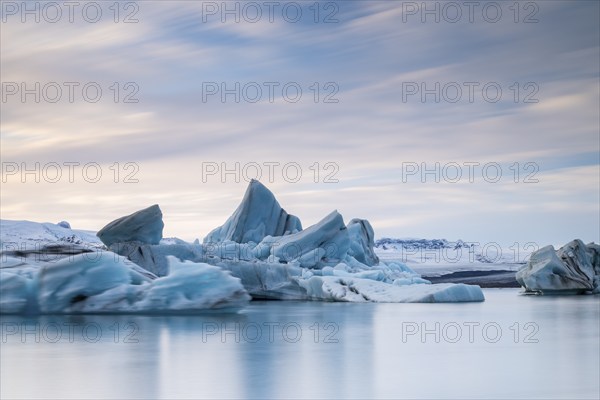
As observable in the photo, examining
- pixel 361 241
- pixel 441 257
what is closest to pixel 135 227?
pixel 361 241

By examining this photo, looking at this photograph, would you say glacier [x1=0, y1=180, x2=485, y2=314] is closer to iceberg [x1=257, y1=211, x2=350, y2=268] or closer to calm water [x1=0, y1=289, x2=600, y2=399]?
iceberg [x1=257, y1=211, x2=350, y2=268]

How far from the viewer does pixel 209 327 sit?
10.9 m

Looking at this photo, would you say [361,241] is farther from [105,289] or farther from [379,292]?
[105,289]

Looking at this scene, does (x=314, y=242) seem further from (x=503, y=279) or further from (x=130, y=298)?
(x=503, y=279)

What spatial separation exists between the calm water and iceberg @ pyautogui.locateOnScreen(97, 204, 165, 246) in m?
6.10

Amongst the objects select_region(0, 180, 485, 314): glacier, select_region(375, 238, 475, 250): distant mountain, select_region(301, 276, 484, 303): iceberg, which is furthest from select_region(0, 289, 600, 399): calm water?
select_region(375, 238, 475, 250): distant mountain

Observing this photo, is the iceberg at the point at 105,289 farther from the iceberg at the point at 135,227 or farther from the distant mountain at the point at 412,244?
the distant mountain at the point at 412,244

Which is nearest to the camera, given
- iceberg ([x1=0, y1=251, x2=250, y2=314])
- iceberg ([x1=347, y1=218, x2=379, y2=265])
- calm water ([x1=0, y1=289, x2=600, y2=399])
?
calm water ([x1=0, y1=289, x2=600, y2=399])

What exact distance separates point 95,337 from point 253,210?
1849 cm

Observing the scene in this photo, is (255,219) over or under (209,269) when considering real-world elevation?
over

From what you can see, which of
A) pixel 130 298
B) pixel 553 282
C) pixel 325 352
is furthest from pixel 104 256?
pixel 553 282

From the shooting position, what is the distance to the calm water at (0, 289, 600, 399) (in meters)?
5.83

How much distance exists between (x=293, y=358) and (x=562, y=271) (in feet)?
65.3

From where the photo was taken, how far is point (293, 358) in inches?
298
